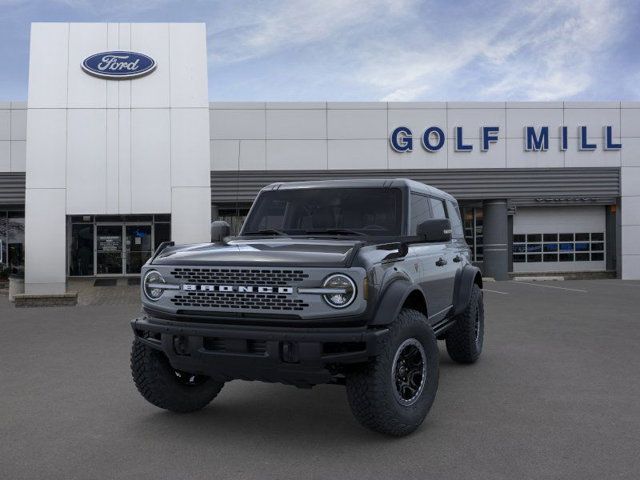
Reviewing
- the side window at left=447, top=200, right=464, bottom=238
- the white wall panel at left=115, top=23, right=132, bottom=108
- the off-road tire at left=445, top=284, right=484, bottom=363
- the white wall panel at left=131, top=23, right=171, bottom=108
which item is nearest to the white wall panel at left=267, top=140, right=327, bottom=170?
the white wall panel at left=131, top=23, right=171, bottom=108

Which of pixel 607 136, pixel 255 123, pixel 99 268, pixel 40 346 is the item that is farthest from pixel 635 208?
pixel 40 346

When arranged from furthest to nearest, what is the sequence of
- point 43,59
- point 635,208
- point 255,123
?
point 635,208 < point 255,123 < point 43,59

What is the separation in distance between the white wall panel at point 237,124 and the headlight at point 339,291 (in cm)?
1962

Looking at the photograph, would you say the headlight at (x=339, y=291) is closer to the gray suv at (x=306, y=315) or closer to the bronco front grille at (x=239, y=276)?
the gray suv at (x=306, y=315)

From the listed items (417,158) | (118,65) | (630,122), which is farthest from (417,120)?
(118,65)

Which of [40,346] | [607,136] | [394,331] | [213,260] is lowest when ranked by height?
[40,346]

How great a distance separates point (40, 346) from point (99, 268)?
1593cm

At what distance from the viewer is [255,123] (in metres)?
22.8

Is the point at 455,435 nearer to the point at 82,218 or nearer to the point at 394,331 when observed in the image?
the point at 394,331

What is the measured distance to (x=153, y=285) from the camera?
14.3ft

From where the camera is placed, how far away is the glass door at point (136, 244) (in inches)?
931

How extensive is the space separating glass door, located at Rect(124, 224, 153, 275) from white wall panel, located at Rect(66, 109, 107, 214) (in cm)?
665

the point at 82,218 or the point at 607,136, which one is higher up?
the point at 607,136

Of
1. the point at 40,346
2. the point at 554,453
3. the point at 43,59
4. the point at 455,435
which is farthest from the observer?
the point at 43,59
